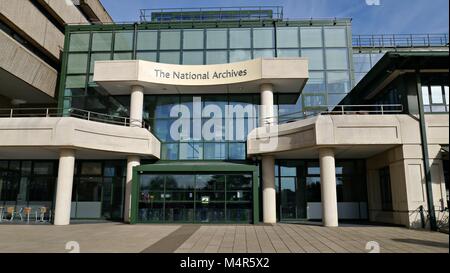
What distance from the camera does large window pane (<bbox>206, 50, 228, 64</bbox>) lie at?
2594 centimetres

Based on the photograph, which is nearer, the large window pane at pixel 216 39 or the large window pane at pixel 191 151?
the large window pane at pixel 191 151

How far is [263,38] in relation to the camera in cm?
2623

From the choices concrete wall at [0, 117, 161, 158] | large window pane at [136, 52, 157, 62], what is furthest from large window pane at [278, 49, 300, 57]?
concrete wall at [0, 117, 161, 158]

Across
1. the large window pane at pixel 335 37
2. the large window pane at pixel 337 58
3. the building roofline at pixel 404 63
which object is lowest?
the building roofline at pixel 404 63

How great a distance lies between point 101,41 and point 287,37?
14.1 m

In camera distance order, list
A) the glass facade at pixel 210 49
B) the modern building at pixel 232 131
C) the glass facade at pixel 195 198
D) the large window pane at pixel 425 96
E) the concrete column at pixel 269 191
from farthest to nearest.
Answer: the glass facade at pixel 210 49, the concrete column at pixel 269 191, the glass facade at pixel 195 198, the large window pane at pixel 425 96, the modern building at pixel 232 131

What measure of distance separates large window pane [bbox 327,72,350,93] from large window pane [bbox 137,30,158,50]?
13.0 meters

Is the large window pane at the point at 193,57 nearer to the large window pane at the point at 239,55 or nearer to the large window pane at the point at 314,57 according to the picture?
the large window pane at the point at 239,55

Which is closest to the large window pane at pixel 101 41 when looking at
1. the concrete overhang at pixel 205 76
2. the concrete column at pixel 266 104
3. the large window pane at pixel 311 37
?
the concrete overhang at pixel 205 76

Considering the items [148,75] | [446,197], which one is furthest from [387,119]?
[148,75]

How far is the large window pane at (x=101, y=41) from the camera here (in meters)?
→ 26.8

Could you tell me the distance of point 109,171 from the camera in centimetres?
2509

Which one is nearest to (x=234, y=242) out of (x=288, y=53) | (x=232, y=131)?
(x=232, y=131)

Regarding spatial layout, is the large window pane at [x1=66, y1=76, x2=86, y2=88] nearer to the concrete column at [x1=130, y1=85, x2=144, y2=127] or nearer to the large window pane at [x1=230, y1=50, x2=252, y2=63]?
the concrete column at [x1=130, y1=85, x2=144, y2=127]
